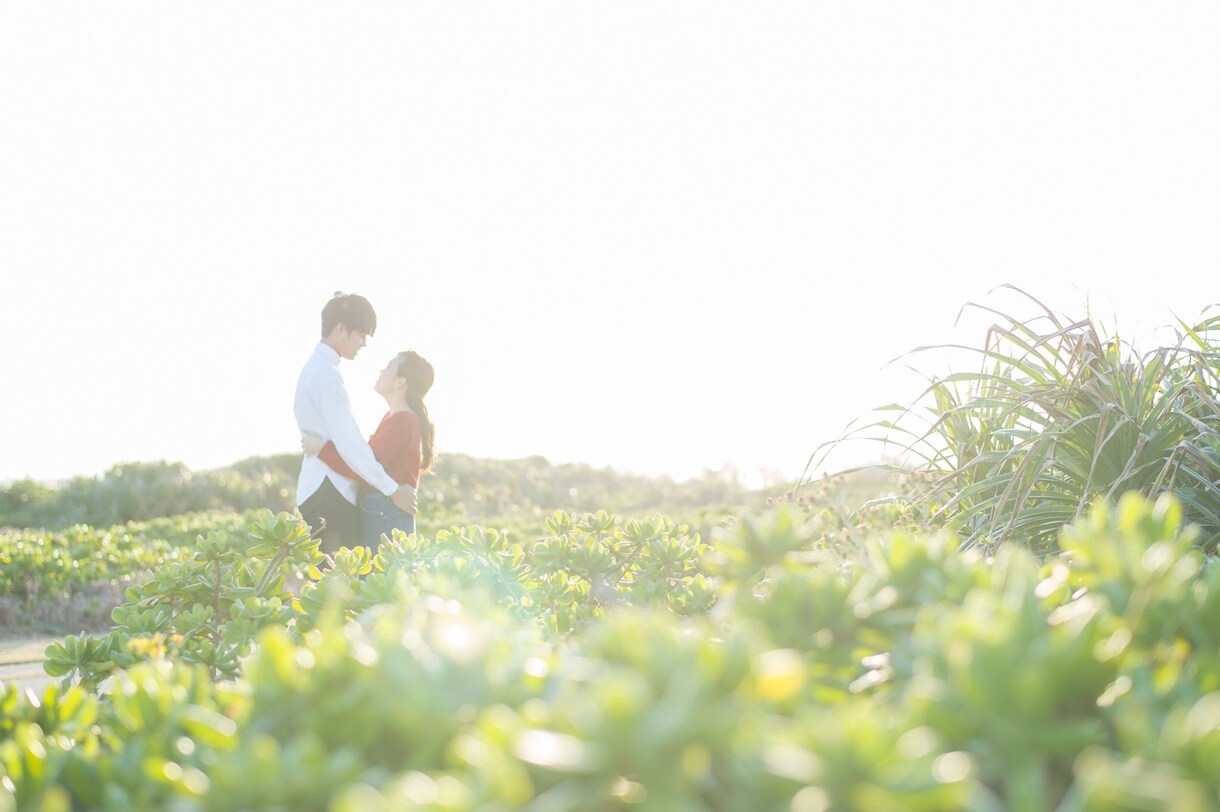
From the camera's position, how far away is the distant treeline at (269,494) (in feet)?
52.5

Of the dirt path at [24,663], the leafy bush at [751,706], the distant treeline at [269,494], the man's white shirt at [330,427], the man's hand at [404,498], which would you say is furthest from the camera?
the distant treeline at [269,494]

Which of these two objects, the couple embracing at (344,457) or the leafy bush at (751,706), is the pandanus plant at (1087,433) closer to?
the leafy bush at (751,706)

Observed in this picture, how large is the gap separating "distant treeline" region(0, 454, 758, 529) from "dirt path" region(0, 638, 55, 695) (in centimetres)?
722

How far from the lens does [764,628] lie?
49.3 inches

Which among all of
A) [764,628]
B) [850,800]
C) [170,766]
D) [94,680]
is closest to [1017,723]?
[850,800]

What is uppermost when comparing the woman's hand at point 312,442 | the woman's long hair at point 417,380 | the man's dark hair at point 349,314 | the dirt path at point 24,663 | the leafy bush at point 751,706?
the man's dark hair at point 349,314

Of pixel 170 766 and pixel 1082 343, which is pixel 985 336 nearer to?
pixel 1082 343

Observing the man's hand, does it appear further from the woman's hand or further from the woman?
the woman's hand

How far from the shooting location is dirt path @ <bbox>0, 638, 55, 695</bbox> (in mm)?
5295

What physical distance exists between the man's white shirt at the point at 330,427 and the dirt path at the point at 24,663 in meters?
1.63

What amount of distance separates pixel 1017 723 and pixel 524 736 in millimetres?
498

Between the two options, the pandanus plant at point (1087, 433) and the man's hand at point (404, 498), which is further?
the man's hand at point (404, 498)

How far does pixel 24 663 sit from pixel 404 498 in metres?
2.90

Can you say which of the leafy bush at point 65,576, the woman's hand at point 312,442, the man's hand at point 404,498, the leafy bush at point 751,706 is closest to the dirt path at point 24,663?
the leafy bush at point 65,576
